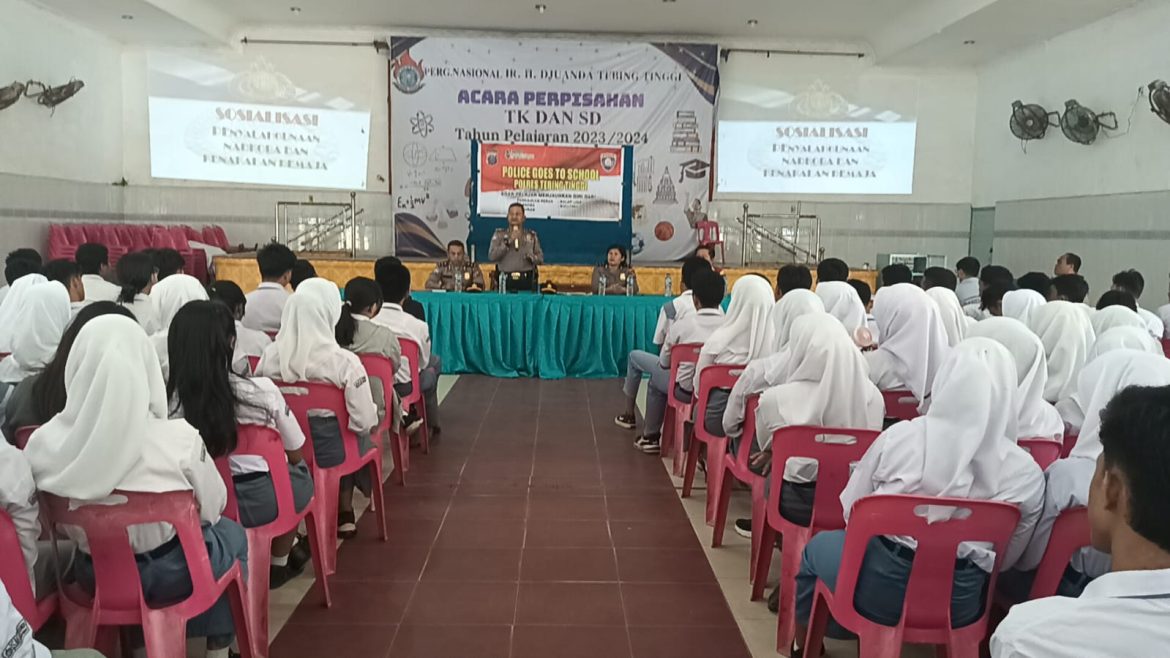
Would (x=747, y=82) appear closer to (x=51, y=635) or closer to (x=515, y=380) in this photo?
(x=515, y=380)

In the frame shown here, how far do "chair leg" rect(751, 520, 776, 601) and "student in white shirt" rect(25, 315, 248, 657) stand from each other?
1805 millimetres

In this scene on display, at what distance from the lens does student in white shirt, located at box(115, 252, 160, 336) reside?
4027mm

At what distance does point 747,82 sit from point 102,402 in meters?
9.92

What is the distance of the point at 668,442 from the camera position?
4820 millimetres

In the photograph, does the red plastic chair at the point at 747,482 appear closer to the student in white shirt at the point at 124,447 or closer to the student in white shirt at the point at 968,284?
the student in white shirt at the point at 124,447

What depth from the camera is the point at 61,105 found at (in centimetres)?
888

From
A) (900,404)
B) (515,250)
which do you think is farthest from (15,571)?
(515,250)

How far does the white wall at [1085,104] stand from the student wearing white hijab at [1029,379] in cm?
582

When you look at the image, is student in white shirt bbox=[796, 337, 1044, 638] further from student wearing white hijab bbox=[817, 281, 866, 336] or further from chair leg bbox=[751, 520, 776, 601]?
student wearing white hijab bbox=[817, 281, 866, 336]

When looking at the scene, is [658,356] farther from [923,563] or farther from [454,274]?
[923,563]

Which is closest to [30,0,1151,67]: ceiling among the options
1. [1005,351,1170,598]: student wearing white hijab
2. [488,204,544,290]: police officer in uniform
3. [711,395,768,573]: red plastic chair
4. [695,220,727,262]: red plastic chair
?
[695,220,727,262]: red plastic chair

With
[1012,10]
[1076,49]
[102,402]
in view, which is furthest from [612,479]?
[1076,49]

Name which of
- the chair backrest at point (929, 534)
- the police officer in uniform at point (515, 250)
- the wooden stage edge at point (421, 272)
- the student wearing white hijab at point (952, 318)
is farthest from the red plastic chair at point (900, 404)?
the wooden stage edge at point (421, 272)

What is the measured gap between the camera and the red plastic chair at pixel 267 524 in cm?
243
